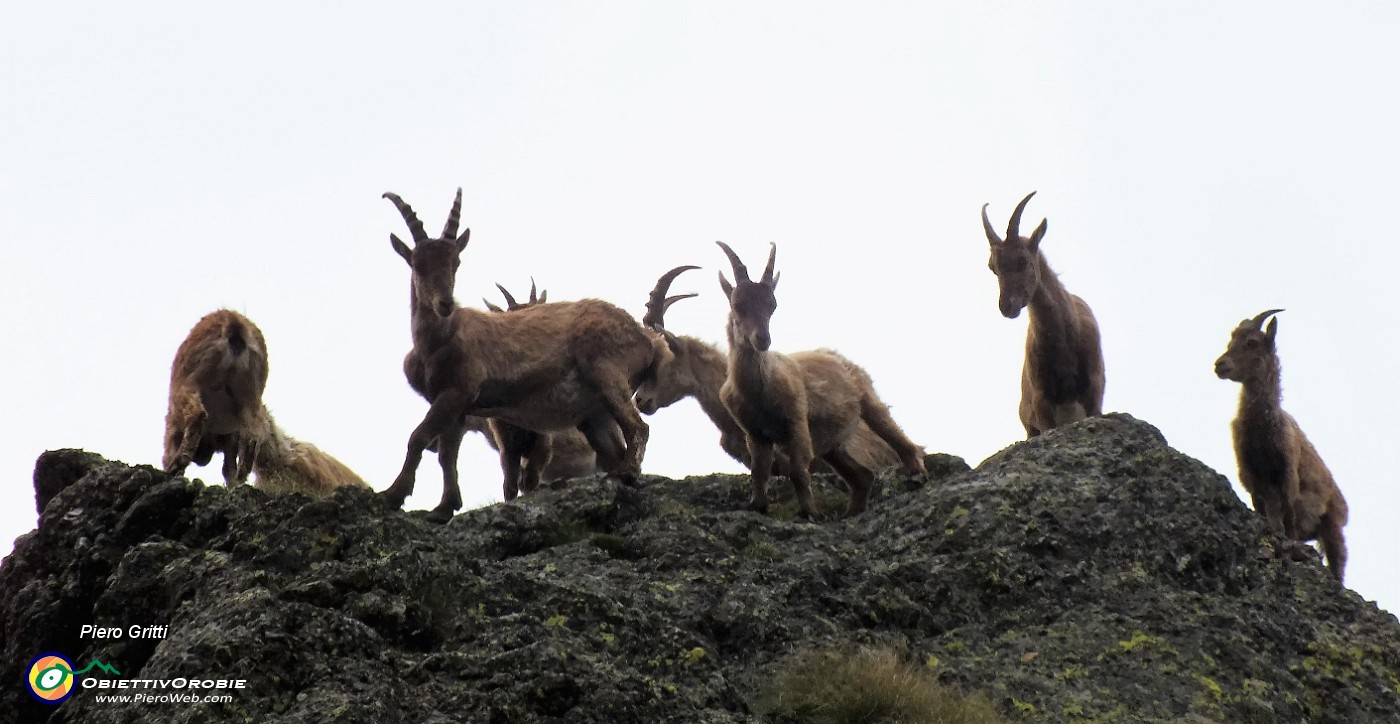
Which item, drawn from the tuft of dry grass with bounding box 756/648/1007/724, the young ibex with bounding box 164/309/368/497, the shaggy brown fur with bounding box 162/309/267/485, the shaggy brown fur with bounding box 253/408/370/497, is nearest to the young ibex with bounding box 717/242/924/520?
the tuft of dry grass with bounding box 756/648/1007/724

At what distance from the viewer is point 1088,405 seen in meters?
13.2

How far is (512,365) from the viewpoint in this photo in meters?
11.8

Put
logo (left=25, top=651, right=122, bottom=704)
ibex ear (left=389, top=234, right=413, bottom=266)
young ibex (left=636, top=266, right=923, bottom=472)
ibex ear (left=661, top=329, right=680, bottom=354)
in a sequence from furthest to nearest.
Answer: ibex ear (left=661, top=329, right=680, bottom=354)
young ibex (left=636, top=266, right=923, bottom=472)
ibex ear (left=389, top=234, right=413, bottom=266)
logo (left=25, top=651, right=122, bottom=704)

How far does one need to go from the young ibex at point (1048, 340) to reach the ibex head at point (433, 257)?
461 cm

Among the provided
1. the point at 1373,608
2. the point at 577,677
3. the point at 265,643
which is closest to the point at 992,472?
the point at 1373,608

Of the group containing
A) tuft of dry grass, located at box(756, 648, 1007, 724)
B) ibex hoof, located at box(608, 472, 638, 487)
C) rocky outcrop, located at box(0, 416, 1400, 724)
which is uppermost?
ibex hoof, located at box(608, 472, 638, 487)

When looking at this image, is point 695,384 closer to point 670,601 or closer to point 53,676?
point 670,601

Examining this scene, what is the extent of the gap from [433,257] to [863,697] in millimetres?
5375

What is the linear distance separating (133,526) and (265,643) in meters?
2.04

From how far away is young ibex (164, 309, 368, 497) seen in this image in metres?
12.4

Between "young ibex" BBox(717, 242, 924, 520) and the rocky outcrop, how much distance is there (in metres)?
0.97

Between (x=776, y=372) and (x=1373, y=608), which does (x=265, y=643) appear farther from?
(x=1373, y=608)

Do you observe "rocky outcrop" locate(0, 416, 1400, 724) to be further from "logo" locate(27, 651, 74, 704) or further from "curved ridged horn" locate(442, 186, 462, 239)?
"curved ridged horn" locate(442, 186, 462, 239)

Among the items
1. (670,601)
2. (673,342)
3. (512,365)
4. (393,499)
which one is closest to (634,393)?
(673,342)
